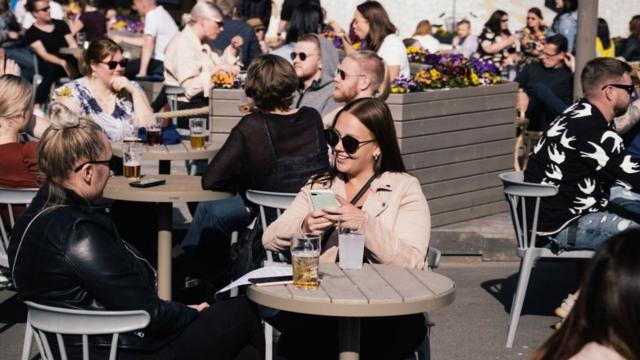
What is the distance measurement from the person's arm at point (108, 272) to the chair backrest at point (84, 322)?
0.63 ft

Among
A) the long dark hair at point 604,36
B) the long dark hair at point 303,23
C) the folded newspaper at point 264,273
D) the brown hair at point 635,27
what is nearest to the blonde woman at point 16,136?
the folded newspaper at point 264,273

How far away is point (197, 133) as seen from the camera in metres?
7.03

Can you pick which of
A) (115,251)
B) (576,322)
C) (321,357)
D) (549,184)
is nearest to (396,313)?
(321,357)

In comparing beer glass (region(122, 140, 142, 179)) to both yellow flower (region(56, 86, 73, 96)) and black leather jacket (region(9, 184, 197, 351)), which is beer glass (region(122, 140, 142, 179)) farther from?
black leather jacket (region(9, 184, 197, 351))

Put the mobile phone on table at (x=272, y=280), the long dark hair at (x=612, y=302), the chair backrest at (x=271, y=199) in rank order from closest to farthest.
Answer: the long dark hair at (x=612, y=302) → the mobile phone on table at (x=272, y=280) → the chair backrest at (x=271, y=199)

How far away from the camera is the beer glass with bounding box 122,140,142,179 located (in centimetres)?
609

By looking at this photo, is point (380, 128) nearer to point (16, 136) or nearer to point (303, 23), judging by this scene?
point (16, 136)

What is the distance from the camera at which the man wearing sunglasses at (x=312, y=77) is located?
777 cm

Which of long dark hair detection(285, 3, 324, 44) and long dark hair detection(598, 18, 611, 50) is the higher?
long dark hair detection(285, 3, 324, 44)

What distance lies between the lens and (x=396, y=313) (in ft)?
12.7

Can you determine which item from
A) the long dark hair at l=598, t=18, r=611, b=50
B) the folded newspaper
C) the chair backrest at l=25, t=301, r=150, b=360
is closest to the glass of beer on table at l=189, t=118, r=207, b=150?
the folded newspaper

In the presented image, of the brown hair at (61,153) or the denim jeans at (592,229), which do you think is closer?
the brown hair at (61,153)

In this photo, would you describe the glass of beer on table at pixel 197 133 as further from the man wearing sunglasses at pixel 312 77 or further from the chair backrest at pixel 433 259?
the chair backrest at pixel 433 259

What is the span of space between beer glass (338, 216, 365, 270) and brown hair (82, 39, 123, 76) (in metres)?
3.93
